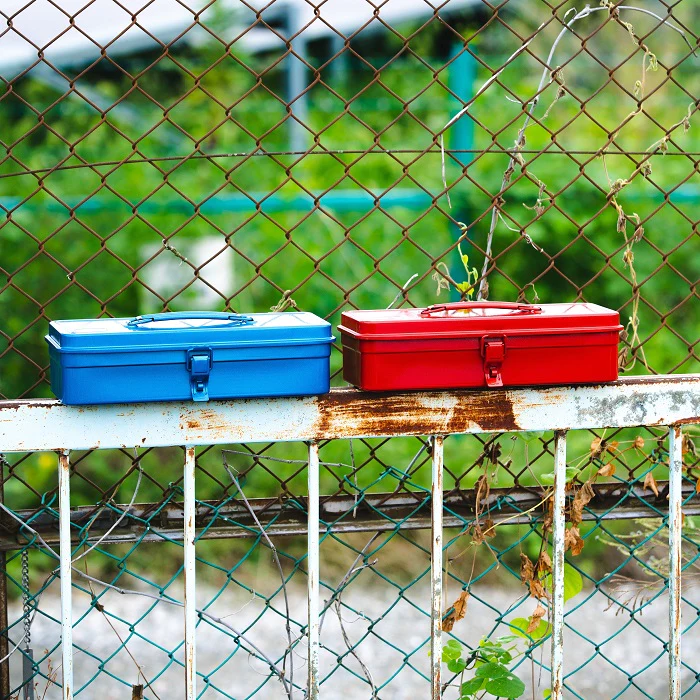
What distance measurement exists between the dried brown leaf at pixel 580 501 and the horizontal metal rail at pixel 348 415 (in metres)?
0.23

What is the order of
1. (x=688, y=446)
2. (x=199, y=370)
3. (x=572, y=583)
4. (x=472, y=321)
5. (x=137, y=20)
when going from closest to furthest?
(x=199, y=370) < (x=472, y=321) < (x=572, y=583) < (x=688, y=446) < (x=137, y=20)

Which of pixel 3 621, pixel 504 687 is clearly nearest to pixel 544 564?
pixel 504 687

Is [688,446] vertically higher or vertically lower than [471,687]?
higher

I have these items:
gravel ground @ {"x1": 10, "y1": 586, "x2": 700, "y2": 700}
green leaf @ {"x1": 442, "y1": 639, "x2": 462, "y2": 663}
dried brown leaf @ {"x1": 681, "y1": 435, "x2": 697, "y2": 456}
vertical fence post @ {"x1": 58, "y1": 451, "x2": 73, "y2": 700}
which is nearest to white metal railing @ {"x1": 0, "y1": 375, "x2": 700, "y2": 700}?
vertical fence post @ {"x1": 58, "y1": 451, "x2": 73, "y2": 700}

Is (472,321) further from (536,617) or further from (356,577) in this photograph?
(356,577)

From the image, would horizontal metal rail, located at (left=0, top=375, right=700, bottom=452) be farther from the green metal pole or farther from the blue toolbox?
the green metal pole

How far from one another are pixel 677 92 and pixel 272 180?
18.4 feet

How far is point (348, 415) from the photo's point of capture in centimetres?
172

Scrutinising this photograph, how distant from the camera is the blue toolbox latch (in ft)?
5.27

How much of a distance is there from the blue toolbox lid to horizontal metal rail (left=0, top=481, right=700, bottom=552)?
435 millimetres

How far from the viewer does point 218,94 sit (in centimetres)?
671

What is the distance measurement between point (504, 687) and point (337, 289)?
3.15 m

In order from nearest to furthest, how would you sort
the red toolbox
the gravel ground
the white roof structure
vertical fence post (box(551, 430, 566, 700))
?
the red toolbox
vertical fence post (box(551, 430, 566, 700))
the gravel ground
the white roof structure

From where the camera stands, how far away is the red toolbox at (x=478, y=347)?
169cm
